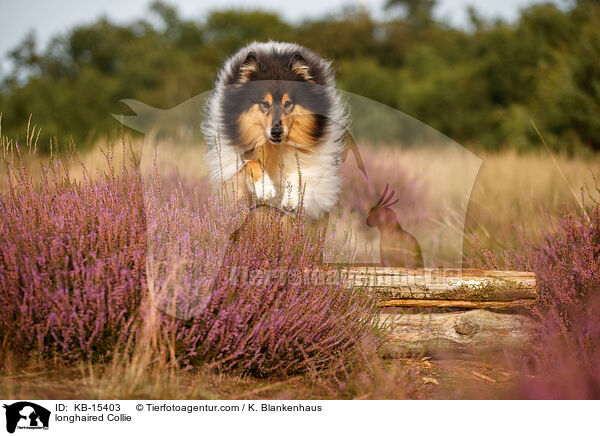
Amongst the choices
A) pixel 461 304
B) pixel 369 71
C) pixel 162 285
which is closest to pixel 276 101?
pixel 461 304

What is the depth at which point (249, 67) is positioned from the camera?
4.62 meters

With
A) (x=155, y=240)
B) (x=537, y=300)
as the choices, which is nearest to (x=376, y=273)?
(x=537, y=300)

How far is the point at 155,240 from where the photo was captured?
2.93 metres

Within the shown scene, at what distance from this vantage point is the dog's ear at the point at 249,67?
4.56 meters

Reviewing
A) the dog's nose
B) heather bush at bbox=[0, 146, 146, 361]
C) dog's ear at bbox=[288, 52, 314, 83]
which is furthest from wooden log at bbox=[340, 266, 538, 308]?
dog's ear at bbox=[288, 52, 314, 83]

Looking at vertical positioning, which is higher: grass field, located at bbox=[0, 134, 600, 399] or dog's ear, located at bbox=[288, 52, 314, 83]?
dog's ear, located at bbox=[288, 52, 314, 83]

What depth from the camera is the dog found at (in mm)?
4605

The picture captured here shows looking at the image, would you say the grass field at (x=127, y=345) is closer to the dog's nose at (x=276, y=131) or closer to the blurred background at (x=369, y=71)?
the dog's nose at (x=276, y=131)

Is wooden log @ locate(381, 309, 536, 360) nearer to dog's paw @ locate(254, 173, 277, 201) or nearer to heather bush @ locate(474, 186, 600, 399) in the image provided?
heather bush @ locate(474, 186, 600, 399)
